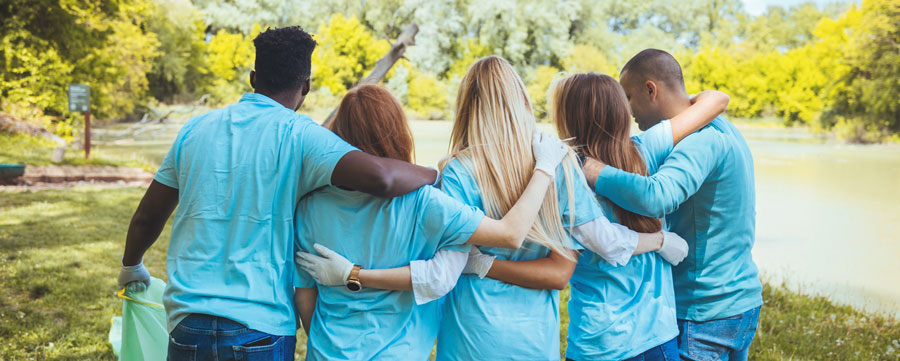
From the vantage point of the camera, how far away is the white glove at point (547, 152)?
5.92ft

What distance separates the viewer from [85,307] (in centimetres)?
471

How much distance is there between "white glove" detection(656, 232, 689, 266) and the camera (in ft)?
6.70

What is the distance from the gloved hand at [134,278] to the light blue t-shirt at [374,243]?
804mm

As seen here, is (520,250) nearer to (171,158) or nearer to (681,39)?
(171,158)

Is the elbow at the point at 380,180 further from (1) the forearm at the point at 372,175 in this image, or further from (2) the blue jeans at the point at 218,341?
(2) the blue jeans at the point at 218,341

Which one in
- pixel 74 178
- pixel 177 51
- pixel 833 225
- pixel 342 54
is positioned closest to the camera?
pixel 74 178

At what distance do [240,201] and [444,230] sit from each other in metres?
0.56

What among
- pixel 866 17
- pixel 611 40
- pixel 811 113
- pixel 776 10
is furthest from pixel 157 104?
pixel 776 10

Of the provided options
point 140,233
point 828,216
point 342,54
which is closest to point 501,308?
point 140,233

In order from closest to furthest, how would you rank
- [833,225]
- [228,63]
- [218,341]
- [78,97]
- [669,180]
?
[218,341] < [669,180] < [78,97] < [833,225] < [228,63]

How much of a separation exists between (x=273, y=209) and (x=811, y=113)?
50.2 meters

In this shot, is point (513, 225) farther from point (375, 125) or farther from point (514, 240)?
point (375, 125)

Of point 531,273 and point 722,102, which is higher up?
point 722,102

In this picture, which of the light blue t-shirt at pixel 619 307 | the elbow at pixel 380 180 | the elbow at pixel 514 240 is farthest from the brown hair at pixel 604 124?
the elbow at pixel 380 180
